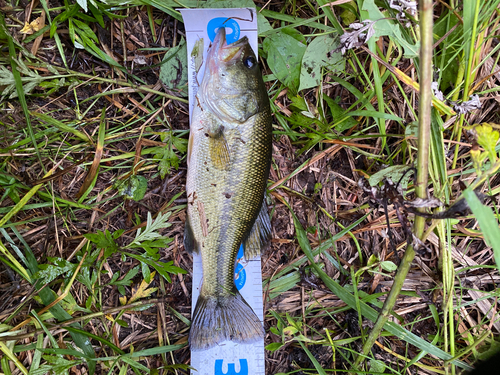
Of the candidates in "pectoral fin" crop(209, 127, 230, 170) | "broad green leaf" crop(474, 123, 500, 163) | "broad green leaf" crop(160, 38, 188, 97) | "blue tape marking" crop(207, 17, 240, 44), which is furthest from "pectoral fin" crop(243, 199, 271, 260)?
"broad green leaf" crop(474, 123, 500, 163)

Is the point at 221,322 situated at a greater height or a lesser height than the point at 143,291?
lesser

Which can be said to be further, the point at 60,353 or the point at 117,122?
the point at 117,122

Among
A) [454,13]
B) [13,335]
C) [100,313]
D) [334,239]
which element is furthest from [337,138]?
[13,335]

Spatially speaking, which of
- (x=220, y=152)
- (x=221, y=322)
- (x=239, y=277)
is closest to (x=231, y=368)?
(x=221, y=322)

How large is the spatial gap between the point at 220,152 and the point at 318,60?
3.21 ft

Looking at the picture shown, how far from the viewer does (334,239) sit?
2.36m

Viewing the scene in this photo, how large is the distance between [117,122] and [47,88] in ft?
1.85

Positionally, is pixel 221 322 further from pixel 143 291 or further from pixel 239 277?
pixel 143 291

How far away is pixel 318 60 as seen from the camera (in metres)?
2.26

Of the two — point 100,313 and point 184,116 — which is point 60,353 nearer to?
point 100,313

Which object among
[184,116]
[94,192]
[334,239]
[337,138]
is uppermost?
[184,116]

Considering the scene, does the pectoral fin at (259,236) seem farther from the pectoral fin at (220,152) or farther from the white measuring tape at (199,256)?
the pectoral fin at (220,152)

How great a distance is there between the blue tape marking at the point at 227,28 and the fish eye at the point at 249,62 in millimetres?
270

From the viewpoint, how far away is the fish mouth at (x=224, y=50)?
7.12 feet
